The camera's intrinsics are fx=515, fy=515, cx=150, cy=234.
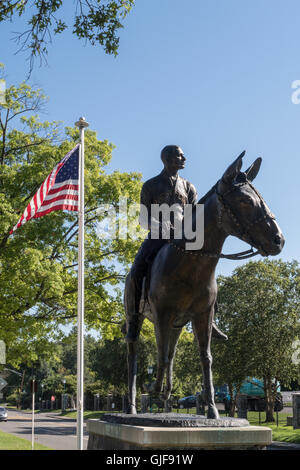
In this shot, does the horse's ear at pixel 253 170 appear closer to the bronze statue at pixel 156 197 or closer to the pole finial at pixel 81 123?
the bronze statue at pixel 156 197

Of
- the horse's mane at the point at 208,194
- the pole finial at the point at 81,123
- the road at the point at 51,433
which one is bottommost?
the road at the point at 51,433

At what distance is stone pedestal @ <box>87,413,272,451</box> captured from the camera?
4.39 meters

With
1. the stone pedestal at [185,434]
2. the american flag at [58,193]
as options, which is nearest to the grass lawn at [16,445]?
the american flag at [58,193]

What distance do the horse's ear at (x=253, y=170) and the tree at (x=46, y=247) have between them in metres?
13.0

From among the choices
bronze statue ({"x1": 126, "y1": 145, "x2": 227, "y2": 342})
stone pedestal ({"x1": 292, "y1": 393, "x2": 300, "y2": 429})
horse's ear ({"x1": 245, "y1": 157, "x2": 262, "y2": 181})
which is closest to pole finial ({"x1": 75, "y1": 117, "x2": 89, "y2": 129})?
bronze statue ({"x1": 126, "y1": 145, "x2": 227, "y2": 342})

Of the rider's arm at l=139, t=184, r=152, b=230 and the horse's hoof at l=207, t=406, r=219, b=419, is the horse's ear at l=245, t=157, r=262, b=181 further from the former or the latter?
the horse's hoof at l=207, t=406, r=219, b=419

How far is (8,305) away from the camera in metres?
18.2

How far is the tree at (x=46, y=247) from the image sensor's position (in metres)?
18.0

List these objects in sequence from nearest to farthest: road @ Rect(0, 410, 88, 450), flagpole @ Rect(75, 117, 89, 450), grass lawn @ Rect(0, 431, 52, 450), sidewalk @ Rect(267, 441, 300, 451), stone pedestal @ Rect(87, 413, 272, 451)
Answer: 1. stone pedestal @ Rect(87, 413, 272, 451)
2. flagpole @ Rect(75, 117, 89, 450)
3. grass lawn @ Rect(0, 431, 52, 450)
4. sidewalk @ Rect(267, 441, 300, 451)
5. road @ Rect(0, 410, 88, 450)

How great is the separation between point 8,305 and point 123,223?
20.4 ft

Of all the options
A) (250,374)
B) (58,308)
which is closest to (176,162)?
(58,308)

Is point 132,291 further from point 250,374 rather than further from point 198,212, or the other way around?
point 250,374

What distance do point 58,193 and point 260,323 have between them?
864 inches

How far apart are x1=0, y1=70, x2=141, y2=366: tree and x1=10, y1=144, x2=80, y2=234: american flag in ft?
15.9
